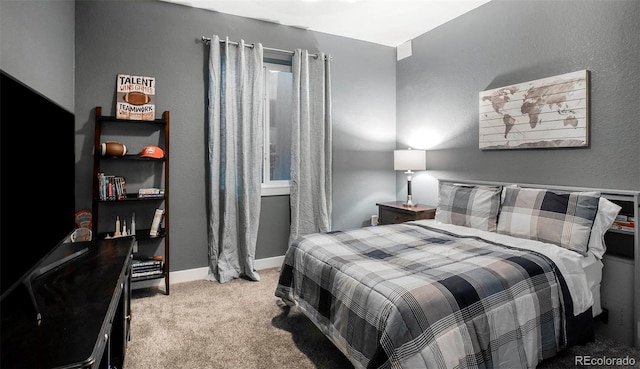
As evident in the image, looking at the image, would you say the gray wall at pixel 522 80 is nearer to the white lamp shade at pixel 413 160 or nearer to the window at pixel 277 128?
the white lamp shade at pixel 413 160

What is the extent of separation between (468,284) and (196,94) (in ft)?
9.31

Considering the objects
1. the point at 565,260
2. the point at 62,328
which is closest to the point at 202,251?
the point at 62,328

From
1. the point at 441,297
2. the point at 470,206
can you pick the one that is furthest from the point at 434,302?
the point at 470,206

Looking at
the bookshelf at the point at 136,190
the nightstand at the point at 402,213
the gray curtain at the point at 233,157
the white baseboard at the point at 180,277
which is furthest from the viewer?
the nightstand at the point at 402,213

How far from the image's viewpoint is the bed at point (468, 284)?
56.2 inches

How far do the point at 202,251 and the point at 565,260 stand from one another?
294 cm

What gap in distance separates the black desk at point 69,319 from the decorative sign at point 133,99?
1462 mm

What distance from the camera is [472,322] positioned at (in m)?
1.50

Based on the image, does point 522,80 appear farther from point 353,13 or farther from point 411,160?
point 353,13

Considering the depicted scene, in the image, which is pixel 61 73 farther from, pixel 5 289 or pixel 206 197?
pixel 5 289

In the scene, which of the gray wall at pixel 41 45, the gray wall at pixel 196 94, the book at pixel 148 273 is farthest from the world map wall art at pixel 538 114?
the gray wall at pixel 41 45

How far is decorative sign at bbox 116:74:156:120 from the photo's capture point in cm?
285

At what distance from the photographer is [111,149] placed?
2.68 metres

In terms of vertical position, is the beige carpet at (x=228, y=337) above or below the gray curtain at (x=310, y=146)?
below
